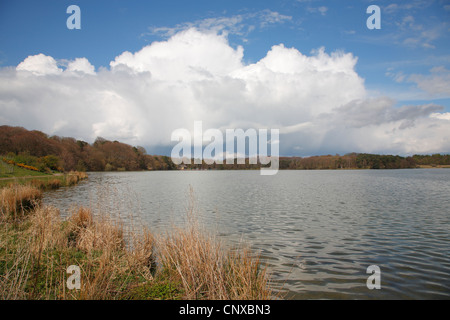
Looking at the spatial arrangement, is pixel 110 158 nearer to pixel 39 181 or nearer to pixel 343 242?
pixel 39 181

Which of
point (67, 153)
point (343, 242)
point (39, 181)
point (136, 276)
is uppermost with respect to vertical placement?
point (67, 153)

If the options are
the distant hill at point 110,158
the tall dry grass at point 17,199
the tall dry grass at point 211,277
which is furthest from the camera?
the distant hill at point 110,158

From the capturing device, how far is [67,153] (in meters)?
89.8

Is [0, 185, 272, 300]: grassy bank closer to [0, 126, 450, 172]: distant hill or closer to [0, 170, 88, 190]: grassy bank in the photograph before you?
[0, 170, 88, 190]: grassy bank

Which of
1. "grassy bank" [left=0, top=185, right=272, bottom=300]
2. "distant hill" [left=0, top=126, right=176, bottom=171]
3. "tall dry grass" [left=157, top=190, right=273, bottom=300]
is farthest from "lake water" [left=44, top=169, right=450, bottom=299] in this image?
"distant hill" [left=0, top=126, right=176, bottom=171]

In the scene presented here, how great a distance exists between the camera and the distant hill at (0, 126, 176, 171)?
2213 inches

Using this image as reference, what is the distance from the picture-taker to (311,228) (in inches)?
539

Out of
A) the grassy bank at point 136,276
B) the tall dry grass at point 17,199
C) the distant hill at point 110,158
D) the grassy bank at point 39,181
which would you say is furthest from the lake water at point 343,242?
the distant hill at point 110,158

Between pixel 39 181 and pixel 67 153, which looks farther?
pixel 67 153

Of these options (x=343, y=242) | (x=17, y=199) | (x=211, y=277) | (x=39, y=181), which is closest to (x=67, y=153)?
(x=39, y=181)

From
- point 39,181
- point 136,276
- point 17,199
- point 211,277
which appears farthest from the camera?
point 39,181

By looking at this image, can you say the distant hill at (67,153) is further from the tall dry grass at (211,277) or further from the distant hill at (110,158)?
the tall dry grass at (211,277)

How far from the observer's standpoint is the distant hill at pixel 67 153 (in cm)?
5621

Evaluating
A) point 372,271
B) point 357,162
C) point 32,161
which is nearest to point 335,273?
point 372,271
